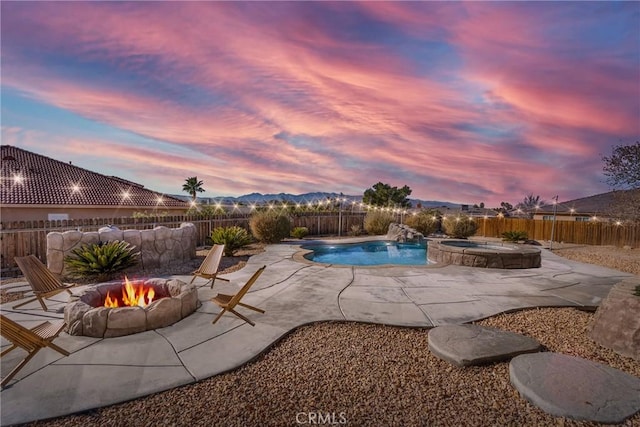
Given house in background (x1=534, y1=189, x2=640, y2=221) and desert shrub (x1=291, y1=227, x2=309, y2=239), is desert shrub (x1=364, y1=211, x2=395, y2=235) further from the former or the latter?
house in background (x1=534, y1=189, x2=640, y2=221)

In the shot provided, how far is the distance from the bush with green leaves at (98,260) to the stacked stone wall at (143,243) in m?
0.25

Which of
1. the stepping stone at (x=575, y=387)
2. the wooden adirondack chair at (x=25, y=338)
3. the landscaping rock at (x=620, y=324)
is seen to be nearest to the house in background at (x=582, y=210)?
the landscaping rock at (x=620, y=324)

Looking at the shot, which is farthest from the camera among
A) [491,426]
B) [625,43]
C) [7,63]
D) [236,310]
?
[625,43]

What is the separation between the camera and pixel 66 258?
6770 millimetres

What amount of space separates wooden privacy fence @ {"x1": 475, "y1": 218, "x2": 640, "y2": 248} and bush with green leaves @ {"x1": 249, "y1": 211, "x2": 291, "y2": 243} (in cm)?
1358

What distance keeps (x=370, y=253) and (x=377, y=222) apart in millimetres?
5788

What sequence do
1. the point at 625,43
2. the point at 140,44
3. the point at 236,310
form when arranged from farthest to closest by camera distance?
the point at 140,44 < the point at 625,43 < the point at 236,310

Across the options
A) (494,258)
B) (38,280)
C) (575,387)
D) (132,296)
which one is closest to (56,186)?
(38,280)

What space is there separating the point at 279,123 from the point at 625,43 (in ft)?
36.8

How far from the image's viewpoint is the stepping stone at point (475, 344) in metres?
3.20

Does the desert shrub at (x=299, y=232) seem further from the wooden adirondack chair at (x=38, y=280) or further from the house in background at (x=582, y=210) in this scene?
the house in background at (x=582, y=210)

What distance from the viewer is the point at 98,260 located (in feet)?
22.0

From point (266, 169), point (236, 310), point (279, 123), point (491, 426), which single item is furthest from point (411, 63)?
point (266, 169)

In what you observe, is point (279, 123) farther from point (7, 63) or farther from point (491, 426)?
point (491, 426)
